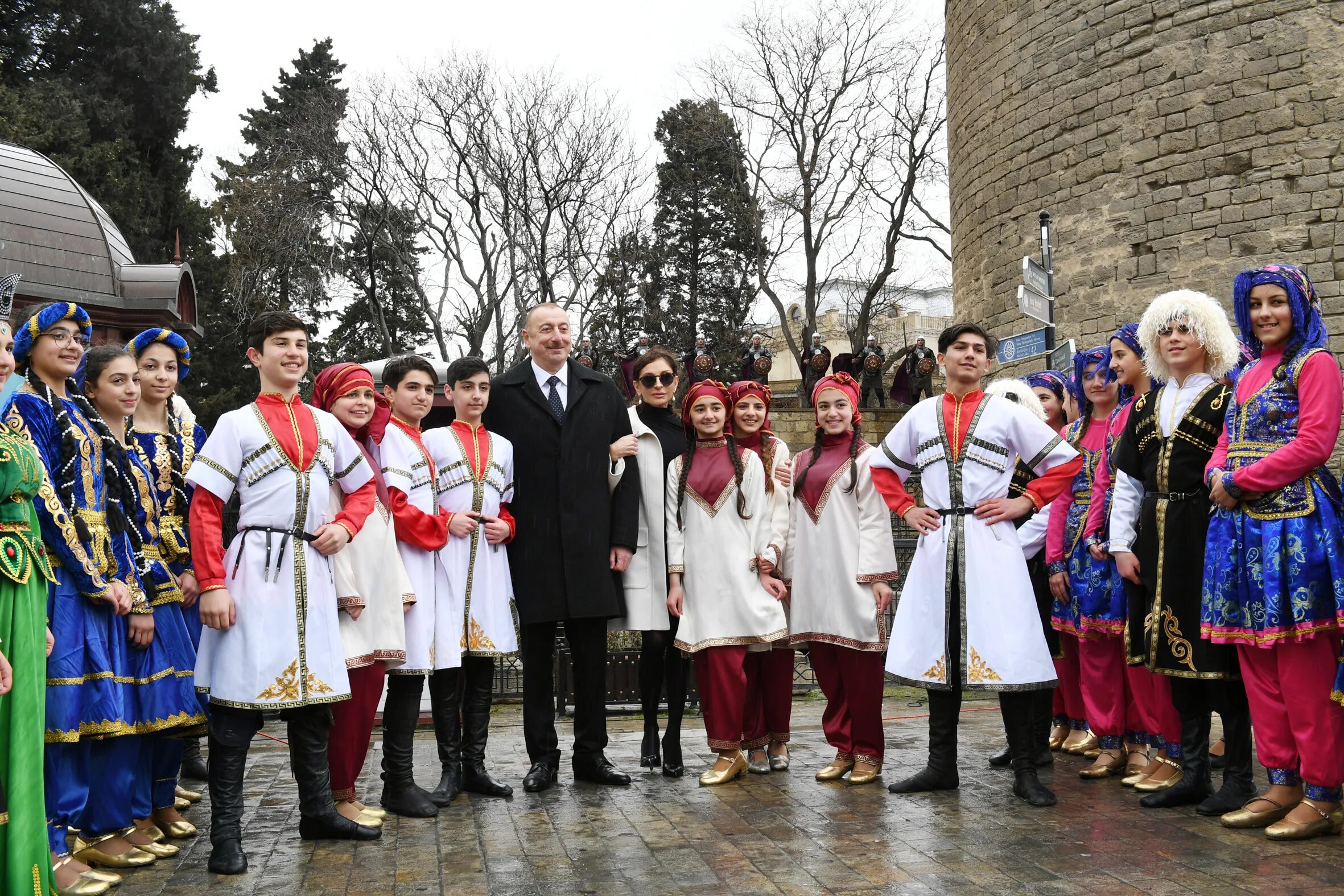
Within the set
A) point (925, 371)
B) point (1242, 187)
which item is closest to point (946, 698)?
point (1242, 187)

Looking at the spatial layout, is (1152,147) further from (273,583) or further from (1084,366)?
(273,583)

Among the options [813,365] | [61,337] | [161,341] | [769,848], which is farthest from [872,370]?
[61,337]

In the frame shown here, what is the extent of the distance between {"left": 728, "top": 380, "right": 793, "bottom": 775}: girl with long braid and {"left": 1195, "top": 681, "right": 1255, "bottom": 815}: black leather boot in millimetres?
1991

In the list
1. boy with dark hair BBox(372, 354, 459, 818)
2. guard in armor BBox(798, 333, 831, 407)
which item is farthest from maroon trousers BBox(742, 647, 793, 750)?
guard in armor BBox(798, 333, 831, 407)

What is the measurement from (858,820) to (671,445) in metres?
2.20

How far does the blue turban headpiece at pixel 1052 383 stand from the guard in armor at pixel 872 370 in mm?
17227

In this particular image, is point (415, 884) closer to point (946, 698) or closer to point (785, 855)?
point (785, 855)

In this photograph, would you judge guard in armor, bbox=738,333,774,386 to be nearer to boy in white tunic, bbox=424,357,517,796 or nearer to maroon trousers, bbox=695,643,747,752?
maroon trousers, bbox=695,643,747,752

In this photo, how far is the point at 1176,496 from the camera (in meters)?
4.89

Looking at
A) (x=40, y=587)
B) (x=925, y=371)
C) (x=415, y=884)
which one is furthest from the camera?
(x=925, y=371)

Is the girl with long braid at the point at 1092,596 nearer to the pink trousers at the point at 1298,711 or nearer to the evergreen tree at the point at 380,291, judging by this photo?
the pink trousers at the point at 1298,711

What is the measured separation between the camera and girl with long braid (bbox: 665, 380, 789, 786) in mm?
5535

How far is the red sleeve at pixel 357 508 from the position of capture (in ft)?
14.7

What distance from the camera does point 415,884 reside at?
149 inches
